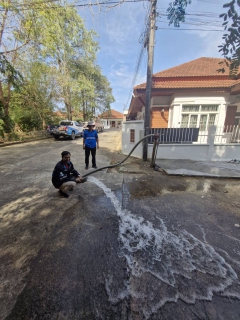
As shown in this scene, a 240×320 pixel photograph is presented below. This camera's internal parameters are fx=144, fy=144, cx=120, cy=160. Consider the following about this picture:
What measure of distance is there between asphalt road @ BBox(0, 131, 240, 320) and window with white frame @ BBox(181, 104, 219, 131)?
272 inches

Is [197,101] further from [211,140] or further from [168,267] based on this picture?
[168,267]

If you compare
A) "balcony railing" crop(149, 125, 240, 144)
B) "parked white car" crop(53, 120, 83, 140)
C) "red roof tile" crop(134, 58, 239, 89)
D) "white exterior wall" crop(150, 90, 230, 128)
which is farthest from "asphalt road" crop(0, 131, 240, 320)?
"parked white car" crop(53, 120, 83, 140)

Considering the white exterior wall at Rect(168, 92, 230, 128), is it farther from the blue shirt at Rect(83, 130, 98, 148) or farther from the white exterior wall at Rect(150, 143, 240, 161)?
the blue shirt at Rect(83, 130, 98, 148)

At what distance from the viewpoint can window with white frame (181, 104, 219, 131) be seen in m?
9.05

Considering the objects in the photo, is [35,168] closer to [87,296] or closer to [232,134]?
[87,296]

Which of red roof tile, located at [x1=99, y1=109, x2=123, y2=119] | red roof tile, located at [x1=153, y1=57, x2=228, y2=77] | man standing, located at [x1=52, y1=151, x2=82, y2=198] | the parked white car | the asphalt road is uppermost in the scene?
red roof tile, located at [x1=153, y1=57, x2=228, y2=77]

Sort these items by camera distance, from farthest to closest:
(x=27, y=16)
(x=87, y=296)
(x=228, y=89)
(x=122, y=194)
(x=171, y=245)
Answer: (x=228, y=89), (x=27, y=16), (x=122, y=194), (x=171, y=245), (x=87, y=296)

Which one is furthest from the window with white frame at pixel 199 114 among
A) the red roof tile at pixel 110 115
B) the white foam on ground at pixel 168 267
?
the red roof tile at pixel 110 115

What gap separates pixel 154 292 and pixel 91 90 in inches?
837

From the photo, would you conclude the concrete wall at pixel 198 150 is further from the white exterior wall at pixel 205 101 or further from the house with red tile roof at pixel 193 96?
the white exterior wall at pixel 205 101

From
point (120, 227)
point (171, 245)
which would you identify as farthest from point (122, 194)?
point (171, 245)

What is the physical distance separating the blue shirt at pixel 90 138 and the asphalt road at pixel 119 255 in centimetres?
190

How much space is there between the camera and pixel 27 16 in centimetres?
757

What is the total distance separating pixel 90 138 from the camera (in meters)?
4.88
